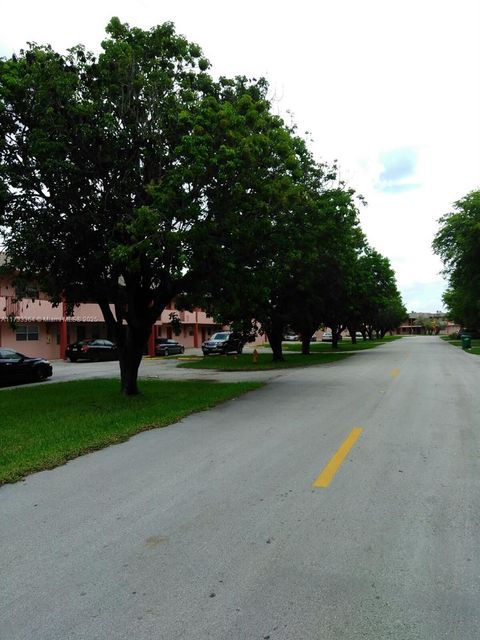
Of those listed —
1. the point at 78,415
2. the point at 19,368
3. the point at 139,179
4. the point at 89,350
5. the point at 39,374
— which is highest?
the point at 139,179

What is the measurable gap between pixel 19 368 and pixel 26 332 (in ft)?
51.4

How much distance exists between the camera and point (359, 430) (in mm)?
8516

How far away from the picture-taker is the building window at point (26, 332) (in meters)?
34.2

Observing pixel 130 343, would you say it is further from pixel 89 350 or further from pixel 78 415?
pixel 89 350

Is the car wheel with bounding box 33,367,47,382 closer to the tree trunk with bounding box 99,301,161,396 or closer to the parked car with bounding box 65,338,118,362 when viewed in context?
the tree trunk with bounding box 99,301,161,396

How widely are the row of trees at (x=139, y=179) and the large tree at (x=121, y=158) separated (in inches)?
1.2

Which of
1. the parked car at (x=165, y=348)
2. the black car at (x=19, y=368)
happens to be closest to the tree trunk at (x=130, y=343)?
the black car at (x=19, y=368)

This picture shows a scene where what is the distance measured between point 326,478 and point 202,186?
7701mm

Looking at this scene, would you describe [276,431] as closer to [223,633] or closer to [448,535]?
[448,535]

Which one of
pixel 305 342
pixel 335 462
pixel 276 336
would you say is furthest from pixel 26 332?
pixel 335 462

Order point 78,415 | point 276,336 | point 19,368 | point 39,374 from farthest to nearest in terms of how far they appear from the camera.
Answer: point 276,336 → point 39,374 → point 19,368 → point 78,415

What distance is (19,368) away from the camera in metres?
20.2

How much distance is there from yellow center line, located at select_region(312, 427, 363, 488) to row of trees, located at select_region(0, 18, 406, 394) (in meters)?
5.26

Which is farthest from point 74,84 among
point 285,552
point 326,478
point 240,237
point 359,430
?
point 285,552
